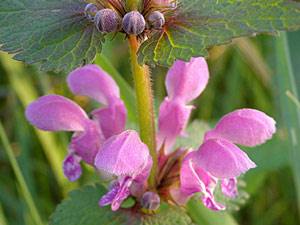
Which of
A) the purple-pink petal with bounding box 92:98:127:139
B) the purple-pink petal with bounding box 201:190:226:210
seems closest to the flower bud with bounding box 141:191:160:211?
the purple-pink petal with bounding box 201:190:226:210

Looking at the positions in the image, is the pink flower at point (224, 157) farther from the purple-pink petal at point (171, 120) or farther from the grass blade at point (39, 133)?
the grass blade at point (39, 133)

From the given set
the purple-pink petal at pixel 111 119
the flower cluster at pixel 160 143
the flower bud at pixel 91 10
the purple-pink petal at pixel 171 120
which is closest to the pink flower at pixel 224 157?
the flower cluster at pixel 160 143

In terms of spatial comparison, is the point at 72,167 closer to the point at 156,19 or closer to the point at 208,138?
the point at 208,138

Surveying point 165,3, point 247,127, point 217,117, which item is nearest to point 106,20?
point 165,3

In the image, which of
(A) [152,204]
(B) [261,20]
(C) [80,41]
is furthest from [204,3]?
(A) [152,204]

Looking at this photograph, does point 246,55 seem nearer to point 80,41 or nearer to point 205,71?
point 205,71

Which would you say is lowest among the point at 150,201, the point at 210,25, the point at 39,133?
the point at 39,133

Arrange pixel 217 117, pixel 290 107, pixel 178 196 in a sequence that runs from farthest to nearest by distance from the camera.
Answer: pixel 217 117 < pixel 290 107 < pixel 178 196
